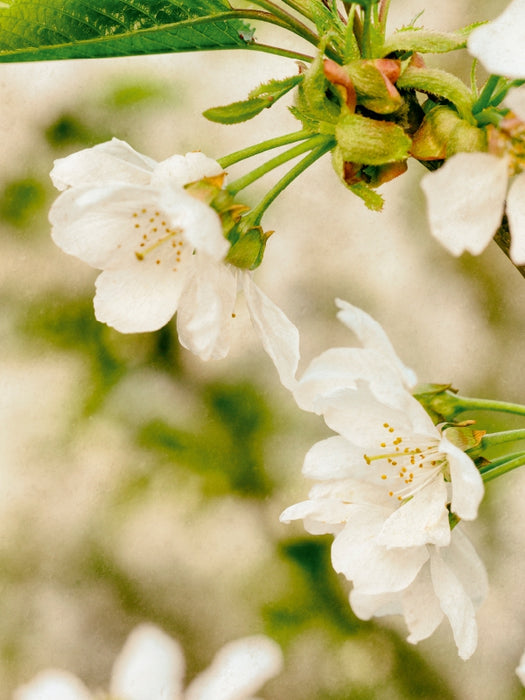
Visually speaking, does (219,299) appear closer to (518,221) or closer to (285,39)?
(518,221)

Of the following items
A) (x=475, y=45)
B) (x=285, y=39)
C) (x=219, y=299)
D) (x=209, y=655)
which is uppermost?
(x=475, y=45)

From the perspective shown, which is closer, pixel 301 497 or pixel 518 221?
pixel 518 221

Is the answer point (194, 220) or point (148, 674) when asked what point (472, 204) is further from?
point (148, 674)

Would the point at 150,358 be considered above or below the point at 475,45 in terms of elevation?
below

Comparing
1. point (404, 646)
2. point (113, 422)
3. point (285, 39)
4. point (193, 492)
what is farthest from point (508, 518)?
point (285, 39)

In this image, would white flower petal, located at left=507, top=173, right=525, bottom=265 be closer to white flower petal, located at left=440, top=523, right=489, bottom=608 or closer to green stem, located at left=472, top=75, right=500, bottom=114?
green stem, located at left=472, top=75, right=500, bottom=114

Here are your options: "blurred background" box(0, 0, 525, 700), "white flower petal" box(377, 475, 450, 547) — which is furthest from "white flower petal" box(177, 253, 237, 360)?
"blurred background" box(0, 0, 525, 700)

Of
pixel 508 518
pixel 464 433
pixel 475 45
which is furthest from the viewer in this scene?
pixel 508 518

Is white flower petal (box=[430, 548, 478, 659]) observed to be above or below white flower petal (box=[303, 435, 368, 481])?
below
